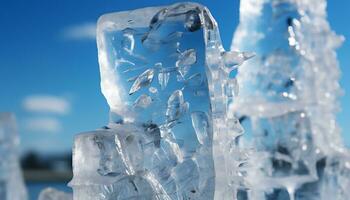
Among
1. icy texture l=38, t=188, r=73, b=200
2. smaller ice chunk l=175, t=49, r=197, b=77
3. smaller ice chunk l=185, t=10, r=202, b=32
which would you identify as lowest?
icy texture l=38, t=188, r=73, b=200

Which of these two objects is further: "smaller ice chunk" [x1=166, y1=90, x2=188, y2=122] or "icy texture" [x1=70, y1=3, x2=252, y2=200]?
"smaller ice chunk" [x1=166, y1=90, x2=188, y2=122]

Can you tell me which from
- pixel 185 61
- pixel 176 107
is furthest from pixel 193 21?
pixel 176 107

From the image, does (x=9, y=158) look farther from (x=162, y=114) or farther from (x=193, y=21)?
(x=193, y=21)

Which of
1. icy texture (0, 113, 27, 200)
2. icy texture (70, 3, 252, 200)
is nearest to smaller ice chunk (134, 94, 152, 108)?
icy texture (70, 3, 252, 200)

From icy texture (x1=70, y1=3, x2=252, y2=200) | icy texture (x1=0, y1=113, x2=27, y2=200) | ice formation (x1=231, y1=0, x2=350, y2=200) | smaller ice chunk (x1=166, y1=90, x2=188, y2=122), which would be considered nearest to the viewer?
icy texture (x1=70, y1=3, x2=252, y2=200)

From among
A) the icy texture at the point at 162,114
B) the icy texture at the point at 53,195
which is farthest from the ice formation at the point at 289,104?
the icy texture at the point at 162,114

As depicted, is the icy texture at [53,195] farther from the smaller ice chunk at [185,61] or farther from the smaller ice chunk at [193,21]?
the smaller ice chunk at [193,21]

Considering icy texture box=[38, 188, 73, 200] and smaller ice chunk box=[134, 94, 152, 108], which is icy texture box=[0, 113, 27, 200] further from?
smaller ice chunk box=[134, 94, 152, 108]
